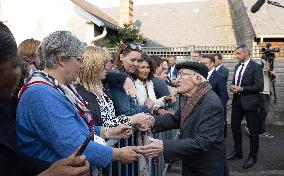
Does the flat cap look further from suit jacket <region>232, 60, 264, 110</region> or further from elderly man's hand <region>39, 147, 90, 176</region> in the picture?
suit jacket <region>232, 60, 264, 110</region>

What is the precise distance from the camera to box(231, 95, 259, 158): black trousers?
6.91 metres

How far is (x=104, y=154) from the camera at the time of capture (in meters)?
2.33

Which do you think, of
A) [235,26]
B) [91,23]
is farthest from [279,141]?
[235,26]

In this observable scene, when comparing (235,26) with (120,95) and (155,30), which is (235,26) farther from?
(120,95)

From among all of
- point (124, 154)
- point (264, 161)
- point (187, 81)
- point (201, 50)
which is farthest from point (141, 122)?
point (201, 50)

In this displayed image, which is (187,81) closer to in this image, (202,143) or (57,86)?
(202,143)

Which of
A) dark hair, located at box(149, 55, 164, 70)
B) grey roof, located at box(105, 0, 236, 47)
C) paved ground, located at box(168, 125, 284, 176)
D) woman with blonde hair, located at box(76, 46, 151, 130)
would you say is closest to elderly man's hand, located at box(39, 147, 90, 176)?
woman with blonde hair, located at box(76, 46, 151, 130)

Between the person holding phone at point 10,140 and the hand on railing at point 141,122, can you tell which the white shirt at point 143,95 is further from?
the person holding phone at point 10,140

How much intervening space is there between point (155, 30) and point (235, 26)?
5809mm

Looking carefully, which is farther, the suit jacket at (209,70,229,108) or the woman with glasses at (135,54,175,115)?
the suit jacket at (209,70,229,108)

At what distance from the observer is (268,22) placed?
24000 mm

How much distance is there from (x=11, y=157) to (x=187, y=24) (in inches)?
1137

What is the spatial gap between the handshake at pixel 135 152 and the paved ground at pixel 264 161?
133 inches

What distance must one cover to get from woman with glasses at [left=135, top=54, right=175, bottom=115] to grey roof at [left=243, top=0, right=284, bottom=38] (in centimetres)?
1827
